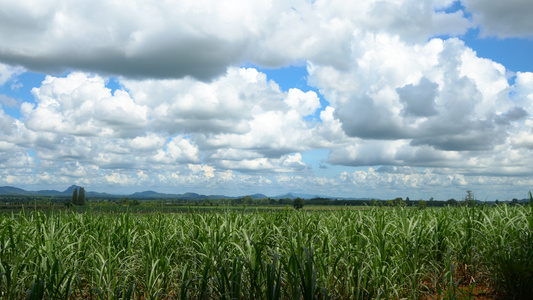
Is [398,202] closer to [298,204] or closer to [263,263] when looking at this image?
[263,263]

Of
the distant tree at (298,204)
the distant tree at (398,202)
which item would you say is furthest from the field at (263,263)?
the distant tree at (298,204)

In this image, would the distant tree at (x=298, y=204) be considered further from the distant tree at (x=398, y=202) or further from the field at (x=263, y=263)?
the field at (x=263, y=263)

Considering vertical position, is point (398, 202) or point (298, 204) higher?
point (398, 202)

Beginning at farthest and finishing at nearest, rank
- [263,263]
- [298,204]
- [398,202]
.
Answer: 1. [298,204]
2. [398,202]
3. [263,263]

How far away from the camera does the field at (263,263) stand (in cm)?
475

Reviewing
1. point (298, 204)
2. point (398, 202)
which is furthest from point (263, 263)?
point (298, 204)

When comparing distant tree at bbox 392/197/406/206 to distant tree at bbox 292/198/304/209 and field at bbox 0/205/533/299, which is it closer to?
field at bbox 0/205/533/299

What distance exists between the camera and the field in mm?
4750

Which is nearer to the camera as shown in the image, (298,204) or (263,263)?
(263,263)

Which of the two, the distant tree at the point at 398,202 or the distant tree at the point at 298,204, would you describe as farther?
the distant tree at the point at 298,204

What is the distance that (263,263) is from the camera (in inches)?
180

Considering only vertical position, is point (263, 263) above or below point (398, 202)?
below

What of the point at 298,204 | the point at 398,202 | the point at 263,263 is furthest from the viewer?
the point at 298,204

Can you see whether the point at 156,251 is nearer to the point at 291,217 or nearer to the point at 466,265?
the point at 291,217
